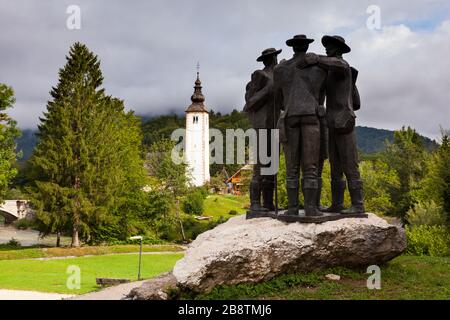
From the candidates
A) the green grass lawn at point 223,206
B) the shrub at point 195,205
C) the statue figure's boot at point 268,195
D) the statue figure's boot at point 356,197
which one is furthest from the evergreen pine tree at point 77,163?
the statue figure's boot at point 356,197

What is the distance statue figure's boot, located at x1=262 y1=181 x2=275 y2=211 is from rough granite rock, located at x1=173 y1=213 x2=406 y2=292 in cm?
156

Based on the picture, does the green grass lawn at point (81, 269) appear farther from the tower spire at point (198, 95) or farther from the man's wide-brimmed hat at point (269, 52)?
the tower spire at point (198, 95)

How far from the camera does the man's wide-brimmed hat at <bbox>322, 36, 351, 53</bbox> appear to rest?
31.7ft

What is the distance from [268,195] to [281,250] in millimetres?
2724

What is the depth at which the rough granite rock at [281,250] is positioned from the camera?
8219 mm

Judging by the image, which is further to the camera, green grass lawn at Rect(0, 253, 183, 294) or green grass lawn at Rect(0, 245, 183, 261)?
green grass lawn at Rect(0, 245, 183, 261)

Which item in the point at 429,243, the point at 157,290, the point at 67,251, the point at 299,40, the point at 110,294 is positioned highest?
the point at 299,40

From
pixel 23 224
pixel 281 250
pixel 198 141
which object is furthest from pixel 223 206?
pixel 281 250

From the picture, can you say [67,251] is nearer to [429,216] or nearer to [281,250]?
[429,216]

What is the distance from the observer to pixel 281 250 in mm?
8617

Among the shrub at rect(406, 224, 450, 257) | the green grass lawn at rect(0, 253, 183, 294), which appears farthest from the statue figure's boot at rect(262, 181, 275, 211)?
the shrub at rect(406, 224, 450, 257)

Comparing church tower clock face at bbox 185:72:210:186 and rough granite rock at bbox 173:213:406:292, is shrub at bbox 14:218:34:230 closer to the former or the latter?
church tower clock face at bbox 185:72:210:186

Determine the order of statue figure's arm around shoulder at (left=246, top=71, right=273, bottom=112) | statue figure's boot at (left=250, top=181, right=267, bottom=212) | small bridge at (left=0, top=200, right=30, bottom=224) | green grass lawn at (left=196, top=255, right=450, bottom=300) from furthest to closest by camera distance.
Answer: small bridge at (left=0, top=200, right=30, bottom=224) → statue figure's boot at (left=250, top=181, right=267, bottom=212) → statue figure's arm around shoulder at (left=246, top=71, right=273, bottom=112) → green grass lawn at (left=196, top=255, right=450, bottom=300)
